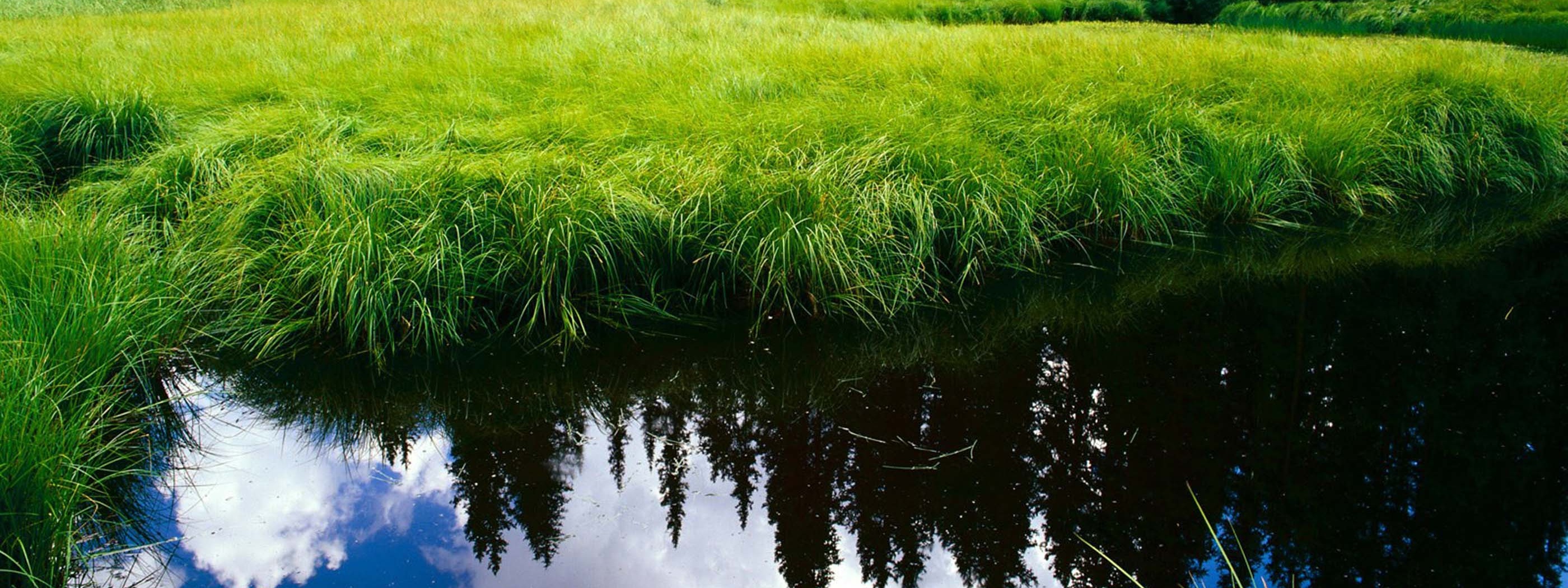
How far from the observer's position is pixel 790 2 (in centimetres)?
1398

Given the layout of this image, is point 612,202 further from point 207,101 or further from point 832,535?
point 207,101

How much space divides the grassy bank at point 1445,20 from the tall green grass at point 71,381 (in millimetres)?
15625

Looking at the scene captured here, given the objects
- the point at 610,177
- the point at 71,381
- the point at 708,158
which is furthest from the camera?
the point at 708,158

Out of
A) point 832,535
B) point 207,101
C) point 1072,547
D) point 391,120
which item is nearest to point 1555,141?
point 1072,547

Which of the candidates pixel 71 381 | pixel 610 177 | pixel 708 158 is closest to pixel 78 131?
pixel 71 381

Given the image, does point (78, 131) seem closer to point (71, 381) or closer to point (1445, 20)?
point (71, 381)

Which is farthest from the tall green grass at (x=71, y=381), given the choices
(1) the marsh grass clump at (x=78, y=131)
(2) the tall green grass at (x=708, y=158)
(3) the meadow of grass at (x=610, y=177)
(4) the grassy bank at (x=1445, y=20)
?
(4) the grassy bank at (x=1445, y=20)

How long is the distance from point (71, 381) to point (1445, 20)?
17513mm

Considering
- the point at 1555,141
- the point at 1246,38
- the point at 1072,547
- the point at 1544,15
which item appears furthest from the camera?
the point at 1544,15

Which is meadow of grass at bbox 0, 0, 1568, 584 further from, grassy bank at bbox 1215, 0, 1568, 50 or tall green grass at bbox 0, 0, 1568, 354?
grassy bank at bbox 1215, 0, 1568, 50

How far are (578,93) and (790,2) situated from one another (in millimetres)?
8942

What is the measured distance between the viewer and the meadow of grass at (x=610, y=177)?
11.7 ft

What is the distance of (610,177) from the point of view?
426cm

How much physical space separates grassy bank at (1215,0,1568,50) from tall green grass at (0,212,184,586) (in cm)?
1562
